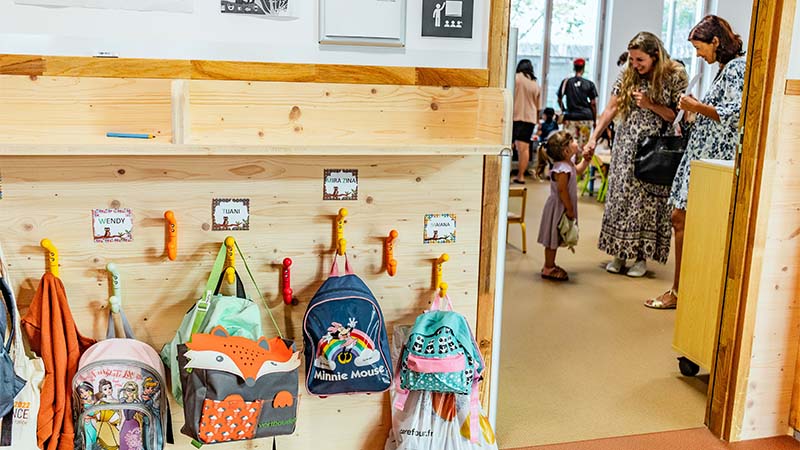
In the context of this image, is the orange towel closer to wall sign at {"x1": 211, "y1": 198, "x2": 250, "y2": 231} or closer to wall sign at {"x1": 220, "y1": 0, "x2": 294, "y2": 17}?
wall sign at {"x1": 211, "y1": 198, "x2": 250, "y2": 231}

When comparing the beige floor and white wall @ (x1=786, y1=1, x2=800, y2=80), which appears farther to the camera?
the beige floor

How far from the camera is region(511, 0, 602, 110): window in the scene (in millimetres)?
10666

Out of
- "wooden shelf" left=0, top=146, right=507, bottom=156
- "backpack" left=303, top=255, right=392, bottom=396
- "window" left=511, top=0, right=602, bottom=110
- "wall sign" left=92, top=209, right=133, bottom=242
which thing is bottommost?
"backpack" left=303, top=255, right=392, bottom=396

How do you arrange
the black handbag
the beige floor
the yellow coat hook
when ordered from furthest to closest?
the black handbag, the beige floor, the yellow coat hook

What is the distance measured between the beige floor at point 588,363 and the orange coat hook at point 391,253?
2.75 ft

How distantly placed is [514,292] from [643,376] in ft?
4.10

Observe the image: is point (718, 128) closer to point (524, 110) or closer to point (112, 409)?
point (112, 409)

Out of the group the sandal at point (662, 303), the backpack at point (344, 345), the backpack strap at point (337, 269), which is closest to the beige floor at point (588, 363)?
the sandal at point (662, 303)

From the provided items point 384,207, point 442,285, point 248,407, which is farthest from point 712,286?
point 248,407

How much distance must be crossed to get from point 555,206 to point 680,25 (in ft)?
24.1

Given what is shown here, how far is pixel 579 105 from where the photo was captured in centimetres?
913

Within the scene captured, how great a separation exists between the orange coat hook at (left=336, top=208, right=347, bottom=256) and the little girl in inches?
100

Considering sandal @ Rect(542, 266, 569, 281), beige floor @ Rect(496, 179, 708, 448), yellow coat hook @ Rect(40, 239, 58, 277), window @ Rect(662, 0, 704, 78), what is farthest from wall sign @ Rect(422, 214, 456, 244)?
window @ Rect(662, 0, 704, 78)

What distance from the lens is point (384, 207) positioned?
7.63ft
